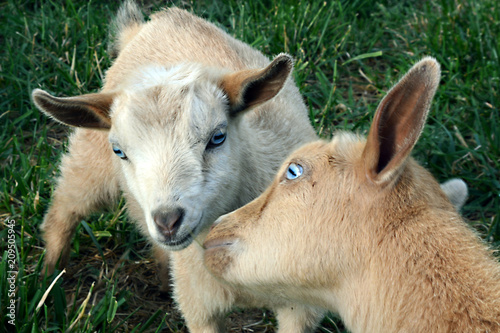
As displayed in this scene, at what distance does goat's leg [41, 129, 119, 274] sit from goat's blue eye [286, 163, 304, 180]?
197 centimetres

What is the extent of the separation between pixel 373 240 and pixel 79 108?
1845 millimetres

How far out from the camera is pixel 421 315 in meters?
2.31

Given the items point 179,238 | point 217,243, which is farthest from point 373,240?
point 179,238

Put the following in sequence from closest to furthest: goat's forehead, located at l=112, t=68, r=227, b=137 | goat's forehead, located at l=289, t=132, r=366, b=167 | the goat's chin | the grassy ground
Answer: goat's forehead, located at l=289, t=132, r=366, b=167 < the goat's chin < goat's forehead, located at l=112, t=68, r=227, b=137 < the grassy ground

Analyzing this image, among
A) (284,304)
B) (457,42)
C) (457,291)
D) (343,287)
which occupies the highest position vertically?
(457,291)

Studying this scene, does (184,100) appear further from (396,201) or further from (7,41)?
(7,41)

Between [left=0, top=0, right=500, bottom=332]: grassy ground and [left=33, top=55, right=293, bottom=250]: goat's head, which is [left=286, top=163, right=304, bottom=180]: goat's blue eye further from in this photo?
[left=0, top=0, right=500, bottom=332]: grassy ground

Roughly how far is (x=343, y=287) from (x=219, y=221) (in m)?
0.67

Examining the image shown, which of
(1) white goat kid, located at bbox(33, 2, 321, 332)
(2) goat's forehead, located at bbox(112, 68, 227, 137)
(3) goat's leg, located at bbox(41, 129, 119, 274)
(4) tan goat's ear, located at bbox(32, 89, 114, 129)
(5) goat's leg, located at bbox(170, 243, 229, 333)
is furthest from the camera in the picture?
(3) goat's leg, located at bbox(41, 129, 119, 274)

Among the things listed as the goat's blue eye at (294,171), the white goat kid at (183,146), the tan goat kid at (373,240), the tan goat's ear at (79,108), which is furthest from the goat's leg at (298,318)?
the tan goat's ear at (79,108)

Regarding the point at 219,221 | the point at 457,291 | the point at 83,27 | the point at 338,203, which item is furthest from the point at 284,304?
the point at 83,27

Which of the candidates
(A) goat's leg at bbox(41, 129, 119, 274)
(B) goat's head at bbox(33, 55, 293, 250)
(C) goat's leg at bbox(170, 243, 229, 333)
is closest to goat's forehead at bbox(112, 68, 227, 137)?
(B) goat's head at bbox(33, 55, 293, 250)

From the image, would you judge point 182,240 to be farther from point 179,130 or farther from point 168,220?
point 179,130

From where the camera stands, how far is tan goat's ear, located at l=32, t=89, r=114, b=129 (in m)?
3.29
